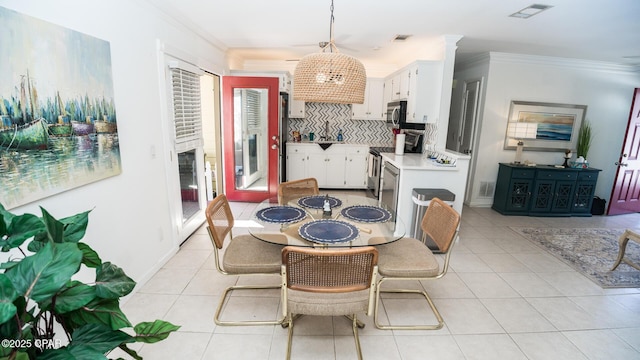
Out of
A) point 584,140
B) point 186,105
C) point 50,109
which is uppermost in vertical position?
point 186,105

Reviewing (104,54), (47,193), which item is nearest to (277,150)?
(104,54)

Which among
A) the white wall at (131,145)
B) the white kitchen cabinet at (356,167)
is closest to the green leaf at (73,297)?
the white wall at (131,145)

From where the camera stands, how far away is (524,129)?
4582 mm

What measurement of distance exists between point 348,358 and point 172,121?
8.52 feet

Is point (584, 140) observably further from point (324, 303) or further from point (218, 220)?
point (218, 220)

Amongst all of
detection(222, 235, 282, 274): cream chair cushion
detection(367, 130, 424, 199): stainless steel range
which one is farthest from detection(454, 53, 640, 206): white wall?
detection(222, 235, 282, 274): cream chair cushion

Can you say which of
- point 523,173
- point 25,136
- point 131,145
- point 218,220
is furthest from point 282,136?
point 523,173

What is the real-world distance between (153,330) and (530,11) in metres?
3.54

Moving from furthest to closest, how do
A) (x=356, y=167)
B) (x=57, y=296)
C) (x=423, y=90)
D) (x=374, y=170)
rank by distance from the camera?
(x=356, y=167) < (x=374, y=170) < (x=423, y=90) < (x=57, y=296)

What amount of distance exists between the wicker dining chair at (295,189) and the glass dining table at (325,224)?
25 centimetres

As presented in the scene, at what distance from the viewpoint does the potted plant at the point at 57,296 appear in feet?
2.56

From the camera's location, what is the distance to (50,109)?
161 centimetres

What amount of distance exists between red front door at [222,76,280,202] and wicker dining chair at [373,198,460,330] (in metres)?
2.85

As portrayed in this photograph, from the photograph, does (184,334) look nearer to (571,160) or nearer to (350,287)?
(350,287)
